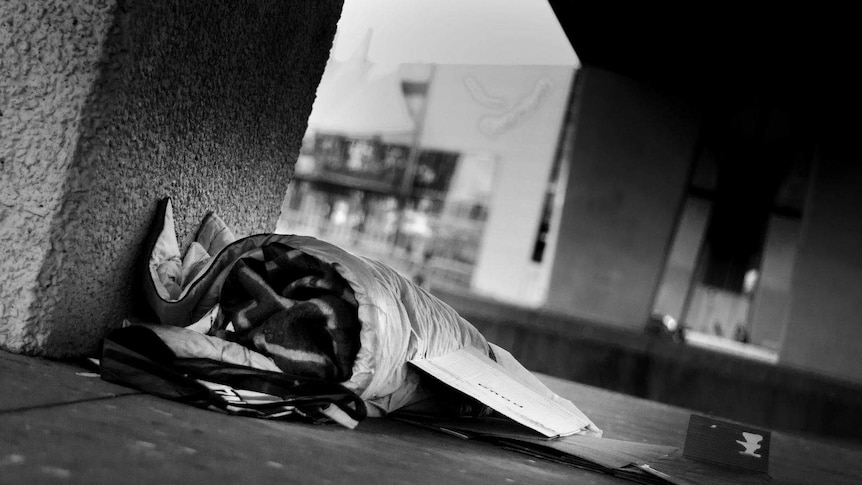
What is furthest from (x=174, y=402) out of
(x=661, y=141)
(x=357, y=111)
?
(x=357, y=111)

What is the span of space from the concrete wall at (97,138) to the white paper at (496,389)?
889 millimetres

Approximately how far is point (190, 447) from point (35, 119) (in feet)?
3.20

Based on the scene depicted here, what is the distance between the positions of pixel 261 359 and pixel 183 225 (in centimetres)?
64

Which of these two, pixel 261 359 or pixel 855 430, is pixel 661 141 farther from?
pixel 261 359

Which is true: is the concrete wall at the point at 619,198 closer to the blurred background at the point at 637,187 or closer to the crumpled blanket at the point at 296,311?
the blurred background at the point at 637,187

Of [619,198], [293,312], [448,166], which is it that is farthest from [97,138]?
[448,166]

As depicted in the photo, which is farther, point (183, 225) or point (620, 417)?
point (620, 417)

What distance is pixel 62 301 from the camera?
1.99 meters

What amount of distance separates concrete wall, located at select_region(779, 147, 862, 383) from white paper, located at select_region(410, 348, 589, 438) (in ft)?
31.7

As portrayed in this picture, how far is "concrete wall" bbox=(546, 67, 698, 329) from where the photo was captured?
11.7 meters

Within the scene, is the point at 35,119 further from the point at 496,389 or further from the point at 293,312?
the point at 496,389

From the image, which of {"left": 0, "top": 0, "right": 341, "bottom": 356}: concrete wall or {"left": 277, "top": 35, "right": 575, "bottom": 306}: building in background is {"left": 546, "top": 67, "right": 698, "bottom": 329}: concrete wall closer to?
{"left": 277, "top": 35, "right": 575, "bottom": 306}: building in background

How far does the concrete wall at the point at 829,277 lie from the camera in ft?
36.3

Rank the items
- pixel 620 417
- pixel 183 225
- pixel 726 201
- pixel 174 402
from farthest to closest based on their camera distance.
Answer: pixel 726 201
pixel 620 417
pixel 183 225
pixel 174 402
